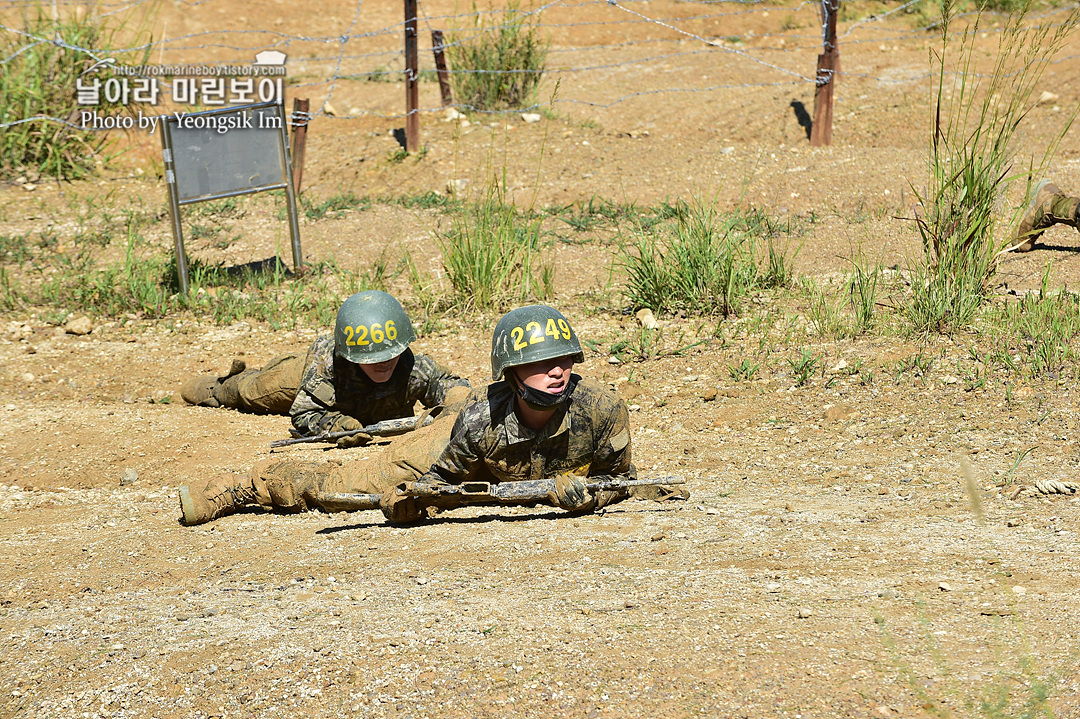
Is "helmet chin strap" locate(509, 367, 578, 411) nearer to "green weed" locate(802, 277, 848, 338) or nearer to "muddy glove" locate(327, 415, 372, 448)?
"muddy glove" locate(327, 415, 372, 448)

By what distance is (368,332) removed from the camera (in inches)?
181

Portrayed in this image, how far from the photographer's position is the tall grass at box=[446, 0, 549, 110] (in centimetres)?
A: 1005

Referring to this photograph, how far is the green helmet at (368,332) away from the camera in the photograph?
4.61 m

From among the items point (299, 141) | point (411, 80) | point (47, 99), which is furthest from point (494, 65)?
point (47, 99)

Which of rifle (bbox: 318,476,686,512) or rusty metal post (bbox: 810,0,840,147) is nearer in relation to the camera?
rifle (bbox: 318,476,686,512)

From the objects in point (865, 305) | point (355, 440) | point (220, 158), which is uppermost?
point (220, 158)

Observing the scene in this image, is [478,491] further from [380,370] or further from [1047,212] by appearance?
[1047,212]

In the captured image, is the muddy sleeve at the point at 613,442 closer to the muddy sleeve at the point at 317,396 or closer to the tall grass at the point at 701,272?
the muddy sleeve at the point at 317,396

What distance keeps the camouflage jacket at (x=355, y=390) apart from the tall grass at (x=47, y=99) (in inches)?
229

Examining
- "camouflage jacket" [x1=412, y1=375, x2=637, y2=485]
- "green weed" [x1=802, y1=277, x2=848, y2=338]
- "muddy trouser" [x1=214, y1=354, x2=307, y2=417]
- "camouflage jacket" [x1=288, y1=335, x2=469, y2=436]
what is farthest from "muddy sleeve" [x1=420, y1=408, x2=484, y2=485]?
"green weed" [x1=802, y1=277, x2=848, y2=338]

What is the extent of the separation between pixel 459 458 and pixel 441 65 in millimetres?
6851

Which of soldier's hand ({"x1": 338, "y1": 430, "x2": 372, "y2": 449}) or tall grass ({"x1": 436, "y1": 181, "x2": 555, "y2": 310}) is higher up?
tall grass ({"x1": 436, "y1": 181, "x2": 555, "y2": 310})

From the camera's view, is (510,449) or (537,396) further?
(510,449)

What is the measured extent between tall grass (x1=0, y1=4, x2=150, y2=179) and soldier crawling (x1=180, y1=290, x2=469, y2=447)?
17.4 feet
